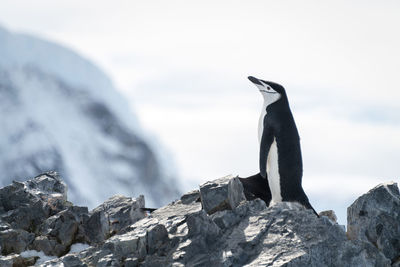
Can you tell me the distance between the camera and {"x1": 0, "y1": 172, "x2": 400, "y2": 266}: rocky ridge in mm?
8930

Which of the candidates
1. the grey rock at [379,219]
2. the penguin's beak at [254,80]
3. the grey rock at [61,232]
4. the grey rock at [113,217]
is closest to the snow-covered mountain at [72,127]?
the penguin's beak at [254,80]

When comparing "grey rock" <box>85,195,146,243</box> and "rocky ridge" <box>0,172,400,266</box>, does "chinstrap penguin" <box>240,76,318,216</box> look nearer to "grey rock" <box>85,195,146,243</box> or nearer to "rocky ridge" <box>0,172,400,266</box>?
"grey rock" <box>85,195,146,243</box>

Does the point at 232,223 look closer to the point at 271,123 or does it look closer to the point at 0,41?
the point at 271,123

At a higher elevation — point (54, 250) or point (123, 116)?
point (123, 116)

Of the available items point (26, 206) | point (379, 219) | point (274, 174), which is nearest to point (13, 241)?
point (26, 206)

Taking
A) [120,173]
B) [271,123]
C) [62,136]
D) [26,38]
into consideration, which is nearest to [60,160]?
[62,136]

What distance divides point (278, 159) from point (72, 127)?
396 ft

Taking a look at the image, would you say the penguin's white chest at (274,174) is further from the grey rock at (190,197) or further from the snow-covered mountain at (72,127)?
the snow-covered mountain at (72,127)

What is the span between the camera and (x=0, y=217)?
12.2 meters

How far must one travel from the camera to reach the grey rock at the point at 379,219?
10672mm

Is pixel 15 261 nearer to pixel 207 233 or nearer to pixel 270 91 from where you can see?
pixel 207 233

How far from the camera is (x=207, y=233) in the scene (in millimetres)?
9320

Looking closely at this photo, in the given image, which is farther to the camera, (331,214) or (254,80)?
(254,80)

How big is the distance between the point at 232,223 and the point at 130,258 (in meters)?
1.68
